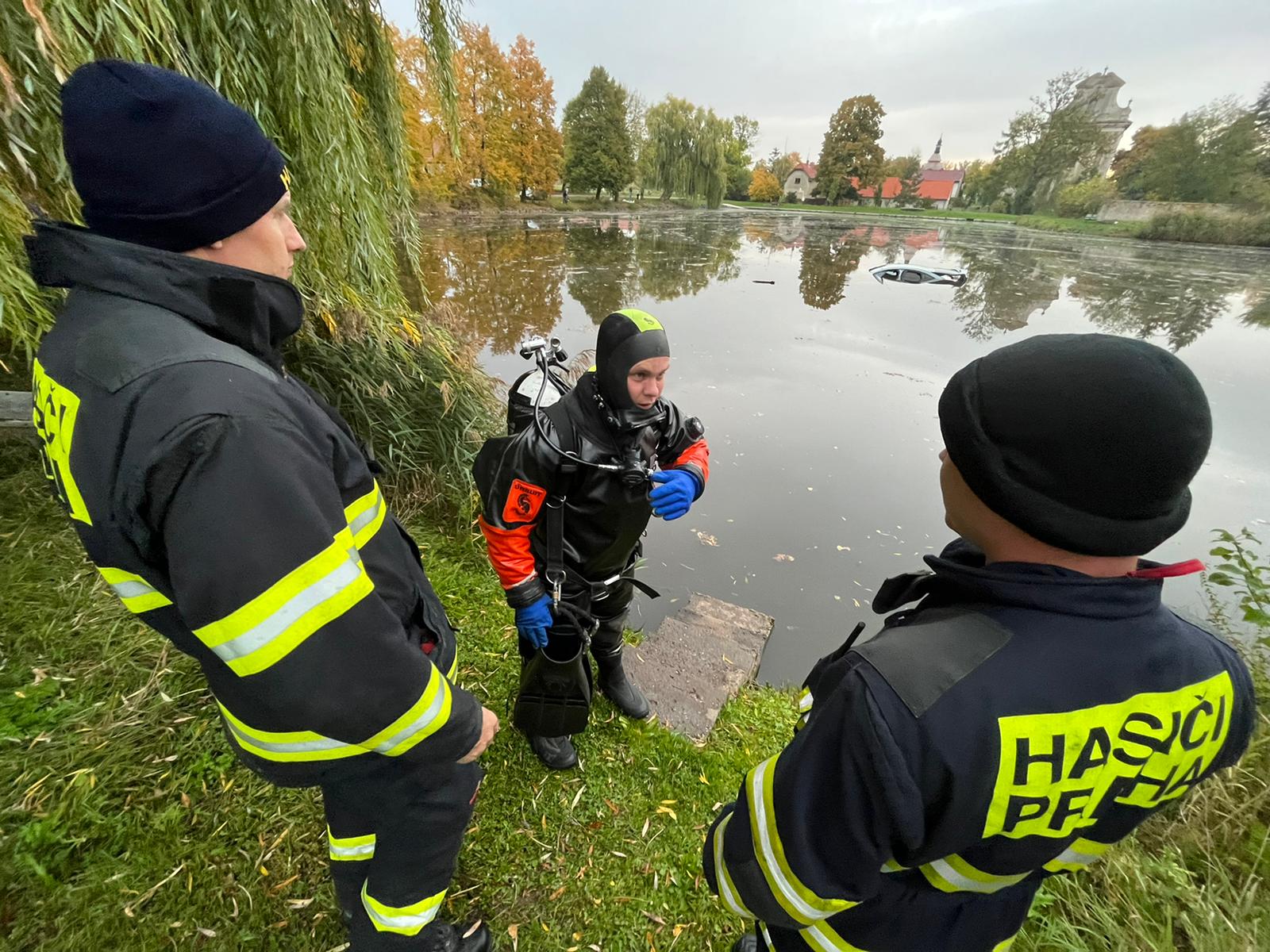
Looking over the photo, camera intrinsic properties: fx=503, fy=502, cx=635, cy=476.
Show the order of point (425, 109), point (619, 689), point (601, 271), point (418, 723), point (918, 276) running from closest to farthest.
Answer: point (418, 723)
point (619, 689)
point (425, 109)
point (601, 271)
point (918, 276)

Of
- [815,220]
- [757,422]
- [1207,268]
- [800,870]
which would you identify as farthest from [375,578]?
[815,220]

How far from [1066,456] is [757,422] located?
606 centimetres

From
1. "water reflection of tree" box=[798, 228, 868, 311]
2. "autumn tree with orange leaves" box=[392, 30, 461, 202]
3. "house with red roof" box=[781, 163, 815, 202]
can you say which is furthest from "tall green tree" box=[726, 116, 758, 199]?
"autumn tree with orange leaves" box=[392, 30, 461, 202]

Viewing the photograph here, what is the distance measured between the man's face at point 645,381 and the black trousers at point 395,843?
1439mm

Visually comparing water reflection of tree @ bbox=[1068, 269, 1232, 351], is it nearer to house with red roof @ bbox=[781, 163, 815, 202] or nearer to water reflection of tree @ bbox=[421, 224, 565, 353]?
water reflection of tree @ bbox=[421, 224, 565, 353]

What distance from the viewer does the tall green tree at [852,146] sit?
49.2 metres

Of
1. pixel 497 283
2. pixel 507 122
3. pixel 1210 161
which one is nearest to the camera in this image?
pixel 497 283

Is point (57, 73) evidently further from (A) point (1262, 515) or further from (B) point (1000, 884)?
(A) point (1262, 515)

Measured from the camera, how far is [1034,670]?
78cm

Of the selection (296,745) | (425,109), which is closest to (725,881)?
(296,745)

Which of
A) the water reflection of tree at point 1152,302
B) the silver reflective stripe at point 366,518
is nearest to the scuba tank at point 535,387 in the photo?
the silver reflective stripe at point 366,518

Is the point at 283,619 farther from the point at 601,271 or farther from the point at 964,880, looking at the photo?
the point at 601,271

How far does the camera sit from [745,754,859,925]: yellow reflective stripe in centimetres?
94

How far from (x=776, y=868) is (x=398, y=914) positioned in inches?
47.4
